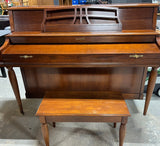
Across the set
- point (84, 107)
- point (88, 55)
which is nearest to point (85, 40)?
point (88, 55)

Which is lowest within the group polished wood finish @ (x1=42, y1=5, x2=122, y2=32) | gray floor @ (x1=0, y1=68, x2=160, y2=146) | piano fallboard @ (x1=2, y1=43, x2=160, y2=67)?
gray floor @ (x1=0, y1=68, x2=160, y2=146)

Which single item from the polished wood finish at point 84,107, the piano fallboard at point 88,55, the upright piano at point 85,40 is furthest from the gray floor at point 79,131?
the piano fallboard at point 88,55

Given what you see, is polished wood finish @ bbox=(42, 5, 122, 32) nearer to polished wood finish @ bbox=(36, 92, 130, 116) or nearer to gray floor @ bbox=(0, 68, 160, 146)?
polished wood finish @ bbox=(36, 92, 130, 116)

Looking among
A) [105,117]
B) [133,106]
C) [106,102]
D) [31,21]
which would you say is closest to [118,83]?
[133,106]

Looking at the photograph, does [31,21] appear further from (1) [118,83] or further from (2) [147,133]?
(2) [147,133]

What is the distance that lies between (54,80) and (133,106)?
40.6 inches

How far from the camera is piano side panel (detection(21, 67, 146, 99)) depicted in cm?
173

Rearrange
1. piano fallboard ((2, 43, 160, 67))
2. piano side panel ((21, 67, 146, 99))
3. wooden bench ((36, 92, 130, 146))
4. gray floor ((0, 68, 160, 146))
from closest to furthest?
wooden bench ((36, 92, 130, 146))
piano fallboard ((2, 43, 160, 67))
gray floor ((0, 68, 160, 146))
piano side panel ((21, 67, 146, 99))

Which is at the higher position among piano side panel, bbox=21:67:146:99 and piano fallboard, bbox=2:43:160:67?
piano fallboard, bbox=2:43:160:67

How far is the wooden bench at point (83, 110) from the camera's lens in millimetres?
1130

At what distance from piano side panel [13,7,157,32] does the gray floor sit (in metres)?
0.96

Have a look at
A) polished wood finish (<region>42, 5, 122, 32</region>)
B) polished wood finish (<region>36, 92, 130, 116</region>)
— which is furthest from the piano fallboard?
polished wood finish (<region>36, 92, 130, 116</region>)

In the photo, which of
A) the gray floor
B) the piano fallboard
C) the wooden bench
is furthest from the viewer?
the gray floor

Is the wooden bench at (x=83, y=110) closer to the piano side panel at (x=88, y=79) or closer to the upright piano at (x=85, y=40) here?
the upright piano at (x=85, y=40)
